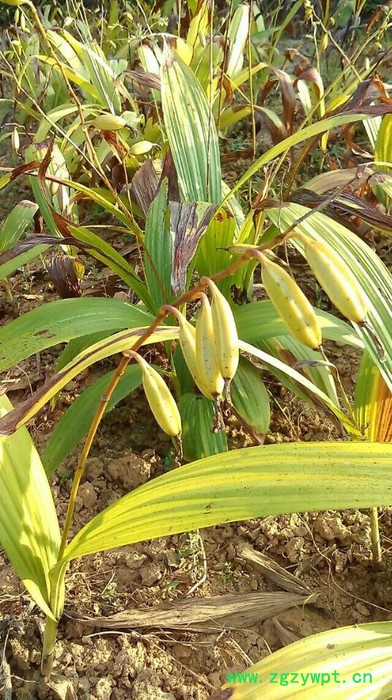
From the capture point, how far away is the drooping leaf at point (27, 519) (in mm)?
909

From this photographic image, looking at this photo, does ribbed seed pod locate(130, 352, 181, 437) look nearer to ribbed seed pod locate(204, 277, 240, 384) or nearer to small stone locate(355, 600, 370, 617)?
ribbed seed pod locate(204, 277, 240, 384)

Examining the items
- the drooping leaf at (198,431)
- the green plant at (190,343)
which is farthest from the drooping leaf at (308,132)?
the drooping leaf at (198,431)

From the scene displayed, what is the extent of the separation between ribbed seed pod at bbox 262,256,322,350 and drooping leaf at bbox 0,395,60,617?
518 millimetres

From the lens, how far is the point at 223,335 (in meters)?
0.64

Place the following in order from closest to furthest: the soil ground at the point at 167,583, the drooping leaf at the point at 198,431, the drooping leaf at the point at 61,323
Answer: the soil ground at the point at 167,583 → the drooping leaf at the point at 61,323 → the drooping leaf at the point at 198,431

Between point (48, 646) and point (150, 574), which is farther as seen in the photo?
point (150, 574)

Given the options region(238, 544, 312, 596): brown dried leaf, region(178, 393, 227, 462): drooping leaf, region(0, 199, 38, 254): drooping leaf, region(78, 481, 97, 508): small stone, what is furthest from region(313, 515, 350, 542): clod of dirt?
region(0, 199, 38, 254): drooping leaf

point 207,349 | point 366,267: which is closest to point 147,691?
point 207,349

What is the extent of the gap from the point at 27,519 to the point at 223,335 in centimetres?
48

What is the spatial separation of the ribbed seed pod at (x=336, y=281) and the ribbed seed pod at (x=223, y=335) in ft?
0.33

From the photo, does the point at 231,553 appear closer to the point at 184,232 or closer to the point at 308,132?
the point at 184,232

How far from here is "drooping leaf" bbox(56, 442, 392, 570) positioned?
82 cm

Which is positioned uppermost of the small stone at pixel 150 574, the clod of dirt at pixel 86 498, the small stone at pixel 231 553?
the clod of dirt at pixel 86 498

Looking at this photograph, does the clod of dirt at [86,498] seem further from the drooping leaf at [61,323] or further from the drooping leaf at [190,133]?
the drooping leaf at [190,133]
